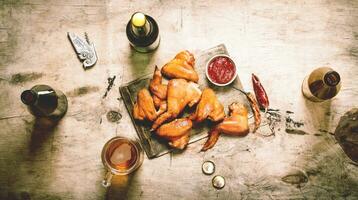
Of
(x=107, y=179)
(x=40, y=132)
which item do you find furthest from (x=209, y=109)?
(x=40, y=132)

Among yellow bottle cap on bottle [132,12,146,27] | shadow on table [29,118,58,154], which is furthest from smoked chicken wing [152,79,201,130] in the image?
shadow on table [29,118,58,154]

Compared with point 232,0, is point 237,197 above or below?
below

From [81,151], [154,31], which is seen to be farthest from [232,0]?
[81,151]

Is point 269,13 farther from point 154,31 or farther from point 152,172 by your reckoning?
point 152,172

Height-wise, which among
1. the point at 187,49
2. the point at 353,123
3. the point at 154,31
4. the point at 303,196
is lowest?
the point at 303,196

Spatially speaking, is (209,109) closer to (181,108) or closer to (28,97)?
(181,108)

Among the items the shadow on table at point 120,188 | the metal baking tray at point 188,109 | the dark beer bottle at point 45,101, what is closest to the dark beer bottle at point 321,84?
the metal baking tray at point 188,109

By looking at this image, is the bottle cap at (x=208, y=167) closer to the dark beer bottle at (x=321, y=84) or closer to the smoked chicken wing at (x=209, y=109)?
the smoked chicken wing at (x=209, y=109)
